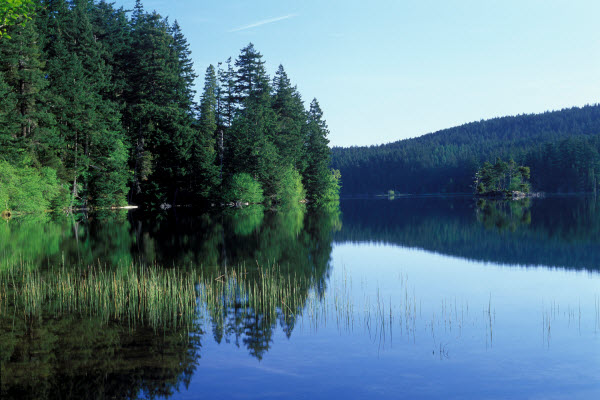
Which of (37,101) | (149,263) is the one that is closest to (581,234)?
(149,263)

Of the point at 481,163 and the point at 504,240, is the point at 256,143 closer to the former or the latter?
the point at 504,240

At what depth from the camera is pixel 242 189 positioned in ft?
204

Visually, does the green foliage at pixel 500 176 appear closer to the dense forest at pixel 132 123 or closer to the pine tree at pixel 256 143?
the dense forest at pixel 132 123

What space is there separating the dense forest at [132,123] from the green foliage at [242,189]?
14cm

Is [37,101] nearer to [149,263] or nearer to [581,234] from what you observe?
[149,263]

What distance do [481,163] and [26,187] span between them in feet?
434

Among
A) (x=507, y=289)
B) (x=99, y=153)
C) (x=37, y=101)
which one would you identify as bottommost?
(x=507, y=289)

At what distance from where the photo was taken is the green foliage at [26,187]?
37.6 metres

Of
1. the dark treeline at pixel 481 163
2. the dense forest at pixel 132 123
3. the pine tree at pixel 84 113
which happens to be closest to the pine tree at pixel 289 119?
the dense forest at pixel 132 123

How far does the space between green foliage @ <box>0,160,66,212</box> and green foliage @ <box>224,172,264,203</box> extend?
863 inches

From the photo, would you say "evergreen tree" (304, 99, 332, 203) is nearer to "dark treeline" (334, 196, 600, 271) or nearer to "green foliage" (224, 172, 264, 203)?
"green foliage" (224, 172, 264, 203)

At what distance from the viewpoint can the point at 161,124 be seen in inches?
2394

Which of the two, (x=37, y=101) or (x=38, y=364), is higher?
(x=37, y=101)

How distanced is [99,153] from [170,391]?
4906 centimetres
